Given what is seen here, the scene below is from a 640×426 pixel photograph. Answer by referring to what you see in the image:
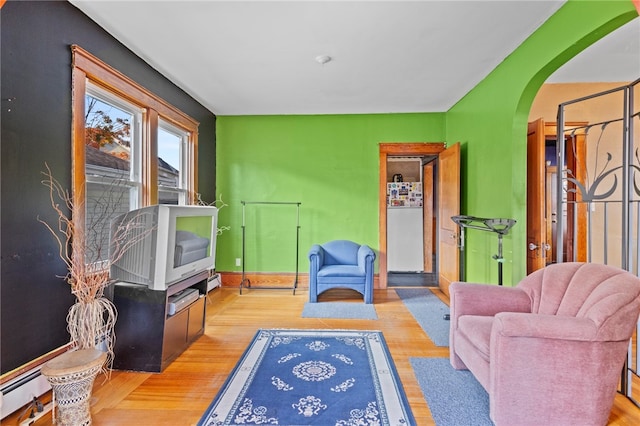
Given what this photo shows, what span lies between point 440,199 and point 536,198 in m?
1.48

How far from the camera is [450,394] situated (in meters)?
1.90

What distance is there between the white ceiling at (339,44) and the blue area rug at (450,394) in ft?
8.42

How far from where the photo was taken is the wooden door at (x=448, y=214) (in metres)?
3.62

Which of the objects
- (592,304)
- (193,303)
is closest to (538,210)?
(592,304)

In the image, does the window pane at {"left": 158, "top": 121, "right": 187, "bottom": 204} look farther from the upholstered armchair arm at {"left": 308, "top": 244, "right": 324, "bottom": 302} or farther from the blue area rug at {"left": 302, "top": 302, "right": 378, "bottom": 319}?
the blue area rug at {"left": 302, "top": 302, "right": 378, "bottom": 319}

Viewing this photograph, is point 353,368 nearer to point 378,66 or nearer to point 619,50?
point 378,66

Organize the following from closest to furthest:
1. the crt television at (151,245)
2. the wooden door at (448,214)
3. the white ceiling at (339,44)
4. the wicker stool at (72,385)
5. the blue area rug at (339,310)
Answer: the wicker stool at (72,385), the white ceiling at (339,44), the crt television at (151,245), the blue area rug at (339,310), the wooden door at (448,214)

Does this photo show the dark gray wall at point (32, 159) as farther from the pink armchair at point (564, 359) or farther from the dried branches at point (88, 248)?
the pink armchair at point (564, 359)

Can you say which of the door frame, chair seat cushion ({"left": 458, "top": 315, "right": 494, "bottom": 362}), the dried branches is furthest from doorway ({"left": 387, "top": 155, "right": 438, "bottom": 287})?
the dried branches

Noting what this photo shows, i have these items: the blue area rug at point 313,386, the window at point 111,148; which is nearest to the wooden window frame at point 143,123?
the window at point 111,148

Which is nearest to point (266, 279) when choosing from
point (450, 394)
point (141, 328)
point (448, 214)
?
point (141, 328)

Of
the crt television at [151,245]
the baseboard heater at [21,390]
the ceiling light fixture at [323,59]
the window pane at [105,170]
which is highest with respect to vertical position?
the ceiling light fixture at [323,59]

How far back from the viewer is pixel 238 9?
206 cm

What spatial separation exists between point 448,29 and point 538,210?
179cm
